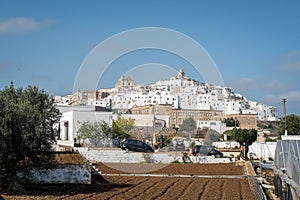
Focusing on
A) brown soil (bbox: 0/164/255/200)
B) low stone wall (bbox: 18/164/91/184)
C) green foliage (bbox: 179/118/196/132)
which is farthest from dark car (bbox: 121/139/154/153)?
low stone wall (bbox: 18/164/91/184)

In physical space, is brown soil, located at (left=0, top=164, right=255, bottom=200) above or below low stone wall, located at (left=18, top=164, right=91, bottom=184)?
below

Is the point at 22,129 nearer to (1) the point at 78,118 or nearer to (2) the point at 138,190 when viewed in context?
(2) the point at 138,190

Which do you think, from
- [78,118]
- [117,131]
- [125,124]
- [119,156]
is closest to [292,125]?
[117,131]

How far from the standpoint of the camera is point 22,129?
51.6 ft

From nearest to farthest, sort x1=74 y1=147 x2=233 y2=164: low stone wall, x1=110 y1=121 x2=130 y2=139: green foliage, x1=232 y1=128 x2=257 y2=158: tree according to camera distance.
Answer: x1=74 y1=147 x2=233 y2=164: low stone wall
x1=232 y1=128 x2=257 y2=158: tree
x1=110 y1=121 x2=130 y2=139: green foliage

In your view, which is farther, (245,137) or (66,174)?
(245,137)

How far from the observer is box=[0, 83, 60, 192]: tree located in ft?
50.4

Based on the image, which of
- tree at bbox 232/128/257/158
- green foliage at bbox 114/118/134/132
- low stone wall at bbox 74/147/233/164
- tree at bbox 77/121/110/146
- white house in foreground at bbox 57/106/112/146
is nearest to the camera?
low stone wall at bbox 74/147/233/164

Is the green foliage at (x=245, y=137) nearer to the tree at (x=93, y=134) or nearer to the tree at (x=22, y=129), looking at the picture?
the tree at (x=93, y=134)

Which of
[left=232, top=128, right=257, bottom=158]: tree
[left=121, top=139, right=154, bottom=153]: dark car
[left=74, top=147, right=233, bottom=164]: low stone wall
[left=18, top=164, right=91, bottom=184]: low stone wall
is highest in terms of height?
[left=232, top=128, right=257, bottom=158]: tree

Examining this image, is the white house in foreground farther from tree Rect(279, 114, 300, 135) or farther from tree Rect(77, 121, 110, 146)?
tree Rect(279, 114, 300, 135)

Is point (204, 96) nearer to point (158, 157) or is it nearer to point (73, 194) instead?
point (158, 157)

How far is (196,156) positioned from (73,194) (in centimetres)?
1795

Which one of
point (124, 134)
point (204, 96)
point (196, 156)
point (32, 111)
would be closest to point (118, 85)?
point (204, 96)
